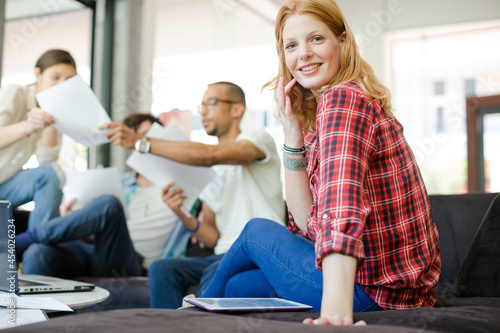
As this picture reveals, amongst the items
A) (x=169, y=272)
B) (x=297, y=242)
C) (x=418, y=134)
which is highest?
(x=418, y=134)

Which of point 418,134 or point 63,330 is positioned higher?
point 418,134

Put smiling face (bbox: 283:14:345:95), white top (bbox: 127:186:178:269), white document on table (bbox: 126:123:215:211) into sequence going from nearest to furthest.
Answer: smiling face (bbox: 283:14:345:95)
white document on table (bbox: 126:123:215:211)
white top (bbox: 127:186:178:269)

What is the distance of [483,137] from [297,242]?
3.72m

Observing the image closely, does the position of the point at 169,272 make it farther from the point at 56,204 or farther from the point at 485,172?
the point at 485,172

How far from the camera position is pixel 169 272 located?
1774 mm

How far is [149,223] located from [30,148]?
738 mm

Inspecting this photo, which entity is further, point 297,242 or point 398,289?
point 297,242

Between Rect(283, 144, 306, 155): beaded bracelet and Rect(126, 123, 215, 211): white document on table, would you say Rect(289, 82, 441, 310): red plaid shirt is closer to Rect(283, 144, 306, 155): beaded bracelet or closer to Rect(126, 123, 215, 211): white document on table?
Rect(283, 144, 306, 155): beaded bracelet

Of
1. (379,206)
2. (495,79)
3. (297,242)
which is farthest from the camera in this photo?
(495,79)

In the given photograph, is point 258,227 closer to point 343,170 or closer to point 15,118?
point 343,170

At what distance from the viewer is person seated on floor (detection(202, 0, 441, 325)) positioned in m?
0.78

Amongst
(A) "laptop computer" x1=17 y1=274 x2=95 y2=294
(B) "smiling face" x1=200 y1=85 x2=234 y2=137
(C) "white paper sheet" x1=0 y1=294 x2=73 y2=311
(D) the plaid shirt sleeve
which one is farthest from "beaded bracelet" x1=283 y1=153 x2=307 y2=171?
(B) "smiling face" x1=200 y1=85 x2=234 y2=137

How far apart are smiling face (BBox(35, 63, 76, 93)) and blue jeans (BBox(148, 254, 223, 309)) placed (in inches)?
50.4

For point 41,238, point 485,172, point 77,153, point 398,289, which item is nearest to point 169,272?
point 41,238
